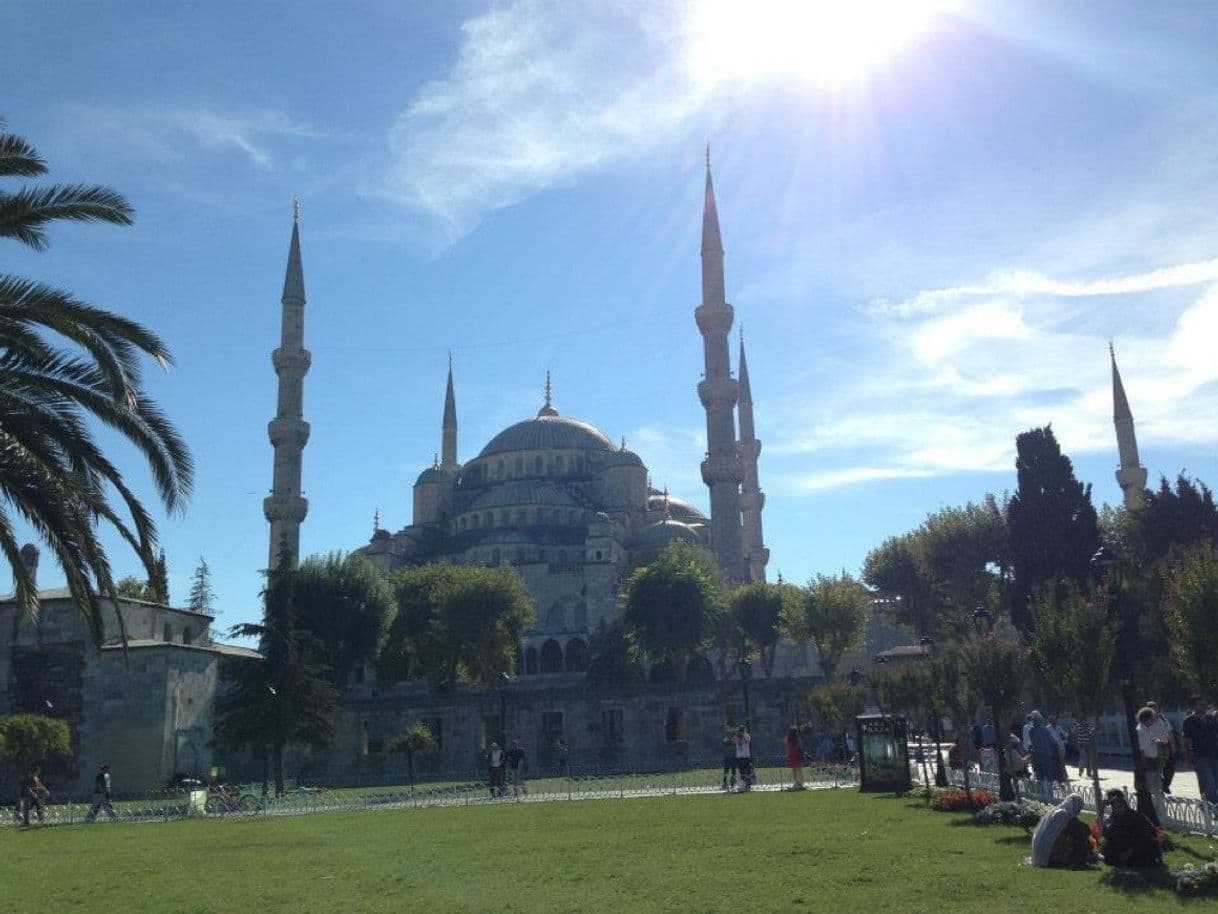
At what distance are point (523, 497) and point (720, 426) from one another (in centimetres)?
1862

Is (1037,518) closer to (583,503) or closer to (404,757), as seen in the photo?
(404,757)

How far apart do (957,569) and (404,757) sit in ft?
64.3

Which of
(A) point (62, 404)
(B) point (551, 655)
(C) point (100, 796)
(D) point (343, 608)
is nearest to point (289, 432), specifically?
(D) point (343, 608)

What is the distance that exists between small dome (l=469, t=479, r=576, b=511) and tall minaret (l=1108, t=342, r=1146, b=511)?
2986 centimetres

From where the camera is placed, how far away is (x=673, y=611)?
42.5m

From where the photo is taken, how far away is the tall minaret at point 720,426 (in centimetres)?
4941

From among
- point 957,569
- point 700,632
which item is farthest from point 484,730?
point 957,569

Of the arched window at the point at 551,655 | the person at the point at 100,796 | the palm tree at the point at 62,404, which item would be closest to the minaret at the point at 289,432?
the arched window at the point at 551,655

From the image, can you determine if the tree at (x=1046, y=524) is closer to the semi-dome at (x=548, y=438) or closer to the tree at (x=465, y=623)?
the tree at (x=465, y=623)

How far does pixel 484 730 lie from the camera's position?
3769 centimetres

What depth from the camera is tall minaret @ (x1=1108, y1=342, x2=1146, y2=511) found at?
50.0 meters

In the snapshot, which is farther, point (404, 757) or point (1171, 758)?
point (404, 757)

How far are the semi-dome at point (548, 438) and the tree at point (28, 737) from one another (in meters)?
49.3

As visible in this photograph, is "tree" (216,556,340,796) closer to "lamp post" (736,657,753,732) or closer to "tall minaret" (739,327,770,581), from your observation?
"lamp post" (736,657,753,732)
